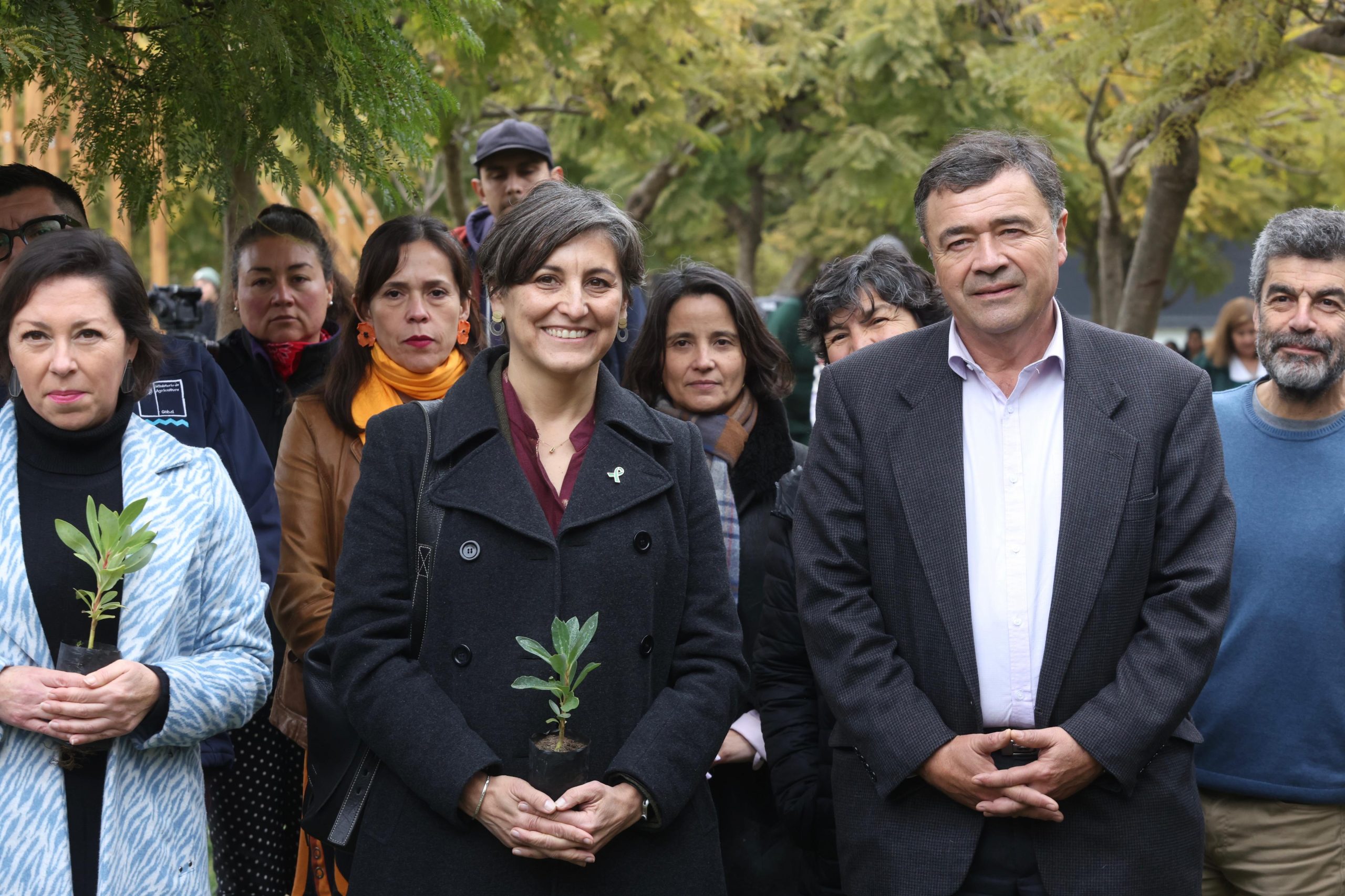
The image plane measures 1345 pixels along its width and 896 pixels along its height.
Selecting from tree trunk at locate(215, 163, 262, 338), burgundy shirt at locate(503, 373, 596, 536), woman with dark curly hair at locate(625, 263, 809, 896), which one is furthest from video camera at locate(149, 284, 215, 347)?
burgundy shirt at locate(503, 373, 596, 536)

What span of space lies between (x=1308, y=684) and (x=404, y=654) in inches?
94.3

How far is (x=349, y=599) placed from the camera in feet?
10.1

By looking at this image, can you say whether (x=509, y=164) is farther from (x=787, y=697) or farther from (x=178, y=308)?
(x=787, y=697)

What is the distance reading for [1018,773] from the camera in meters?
2.92

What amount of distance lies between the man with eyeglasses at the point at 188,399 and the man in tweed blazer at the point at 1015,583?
1669mm

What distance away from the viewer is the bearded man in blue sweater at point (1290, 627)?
12.0ft

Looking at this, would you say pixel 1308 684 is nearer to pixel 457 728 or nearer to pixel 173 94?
pixel 457 728

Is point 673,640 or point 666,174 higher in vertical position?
point 666,174

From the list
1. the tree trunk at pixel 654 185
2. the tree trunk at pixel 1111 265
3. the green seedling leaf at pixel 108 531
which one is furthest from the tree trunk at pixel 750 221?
the green seedling leaf at pixel 108 531

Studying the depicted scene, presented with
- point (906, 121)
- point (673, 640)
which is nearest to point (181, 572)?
point (673, 640)

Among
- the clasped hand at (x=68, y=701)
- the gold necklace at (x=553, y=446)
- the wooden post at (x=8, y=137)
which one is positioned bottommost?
the clasped hand at (x=68, y=701)

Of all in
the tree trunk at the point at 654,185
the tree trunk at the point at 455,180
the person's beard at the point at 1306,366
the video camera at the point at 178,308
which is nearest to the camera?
the person's beard at the point at 1306,366

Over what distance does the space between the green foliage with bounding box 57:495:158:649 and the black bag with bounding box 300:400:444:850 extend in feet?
1.54

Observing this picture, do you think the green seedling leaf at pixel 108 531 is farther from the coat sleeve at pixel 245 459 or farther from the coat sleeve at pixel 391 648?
the coat sleeve at pixel 245 459
